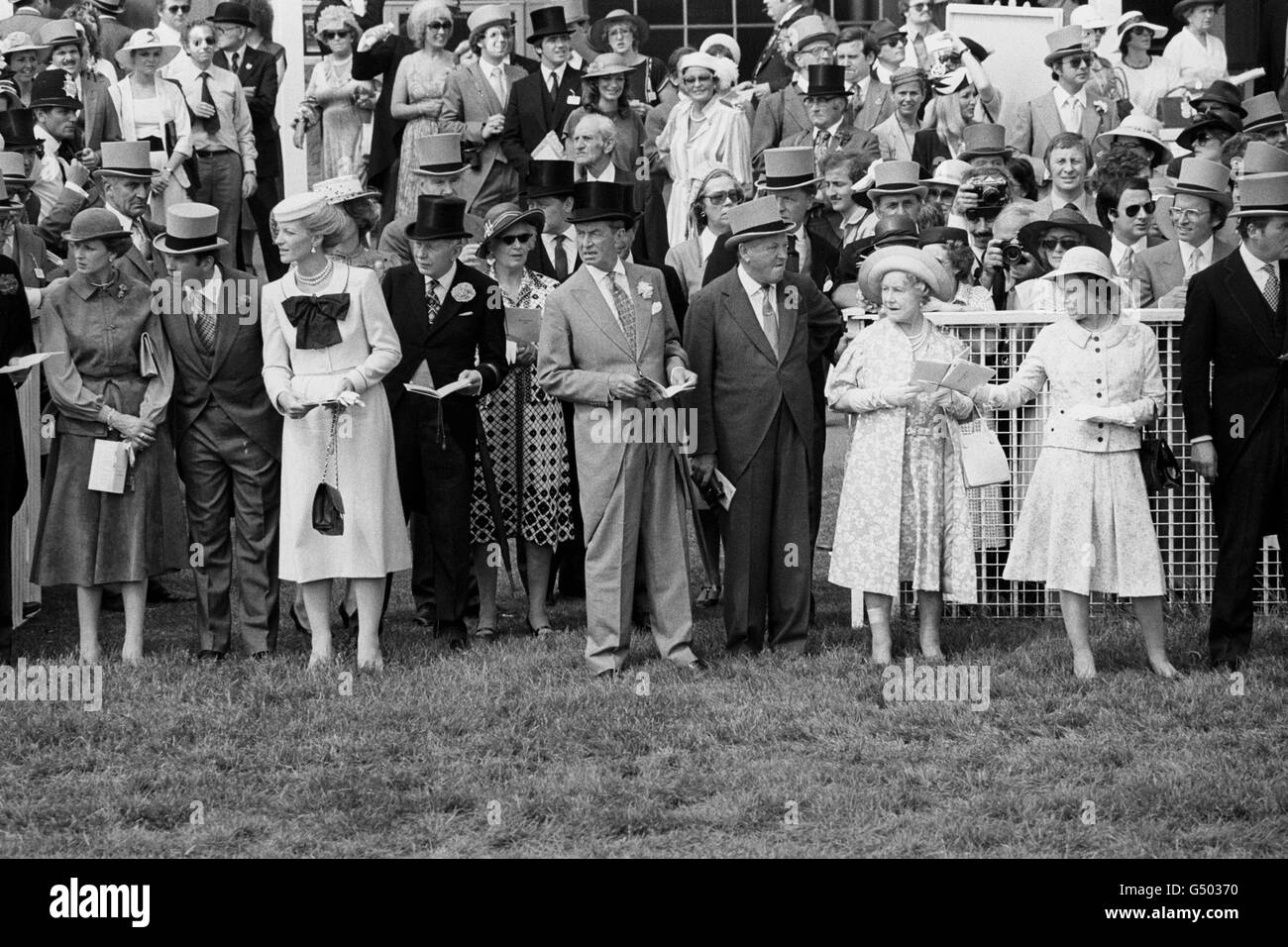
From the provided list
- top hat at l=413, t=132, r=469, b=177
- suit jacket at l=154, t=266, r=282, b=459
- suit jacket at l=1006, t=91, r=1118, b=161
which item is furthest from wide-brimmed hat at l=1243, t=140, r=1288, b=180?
suit jacket at l=154, t=266, r=282, b=459

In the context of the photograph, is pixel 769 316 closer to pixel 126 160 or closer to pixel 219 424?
pixel 219 424

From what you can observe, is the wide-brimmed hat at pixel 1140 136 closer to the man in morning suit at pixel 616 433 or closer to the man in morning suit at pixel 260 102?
the man in morning suit at pixel 616 433

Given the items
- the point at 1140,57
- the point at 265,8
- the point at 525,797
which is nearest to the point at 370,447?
the point at 525,797

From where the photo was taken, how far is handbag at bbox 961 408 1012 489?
30.4ft

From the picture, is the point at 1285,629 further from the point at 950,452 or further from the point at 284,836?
the point at 284,836

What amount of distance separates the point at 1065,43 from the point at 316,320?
7186 millimetres

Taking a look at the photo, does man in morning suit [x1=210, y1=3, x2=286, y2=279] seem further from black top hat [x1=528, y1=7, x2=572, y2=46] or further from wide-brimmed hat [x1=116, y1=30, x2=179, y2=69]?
black top hat [x1=528, y1=7, x2=572, y2=46]

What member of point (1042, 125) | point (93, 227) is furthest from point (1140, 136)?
point (93, 227)

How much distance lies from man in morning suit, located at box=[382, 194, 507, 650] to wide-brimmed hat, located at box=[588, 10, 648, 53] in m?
5.21

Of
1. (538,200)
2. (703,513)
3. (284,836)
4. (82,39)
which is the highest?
(82,39)

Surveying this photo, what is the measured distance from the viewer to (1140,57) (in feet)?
52.8

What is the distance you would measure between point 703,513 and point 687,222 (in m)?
3.32

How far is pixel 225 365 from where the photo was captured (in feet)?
32.1

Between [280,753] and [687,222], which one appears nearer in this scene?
[280,753]
